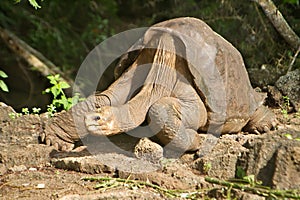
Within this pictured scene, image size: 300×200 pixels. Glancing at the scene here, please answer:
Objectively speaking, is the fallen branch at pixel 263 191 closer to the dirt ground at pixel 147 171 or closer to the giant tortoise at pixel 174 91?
the dirt ground at pixel 147 171

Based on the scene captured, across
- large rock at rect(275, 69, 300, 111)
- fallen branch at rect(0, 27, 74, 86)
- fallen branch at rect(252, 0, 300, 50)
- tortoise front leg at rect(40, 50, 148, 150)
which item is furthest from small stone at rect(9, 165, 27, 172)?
fallen branch at rect(0, 27, 74, 86)

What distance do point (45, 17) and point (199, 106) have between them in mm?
5077

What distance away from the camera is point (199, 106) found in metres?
3.81

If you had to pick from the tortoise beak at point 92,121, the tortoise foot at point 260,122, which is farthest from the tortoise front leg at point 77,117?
the tortoise foot at point 260,122

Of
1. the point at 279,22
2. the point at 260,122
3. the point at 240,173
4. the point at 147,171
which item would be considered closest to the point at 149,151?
the point at 147,171

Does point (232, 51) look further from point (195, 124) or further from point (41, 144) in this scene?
point (41, 144)

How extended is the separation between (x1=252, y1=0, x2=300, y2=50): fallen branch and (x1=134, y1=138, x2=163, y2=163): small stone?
2.51 meters

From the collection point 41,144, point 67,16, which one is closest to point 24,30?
point 67,16

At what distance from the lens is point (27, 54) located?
7.31 metres

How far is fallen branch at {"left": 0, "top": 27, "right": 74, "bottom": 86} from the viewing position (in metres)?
7.25

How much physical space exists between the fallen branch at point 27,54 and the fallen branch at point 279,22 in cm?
308

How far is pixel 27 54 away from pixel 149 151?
13.9 ft

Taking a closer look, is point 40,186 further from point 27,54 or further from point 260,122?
point 27,54

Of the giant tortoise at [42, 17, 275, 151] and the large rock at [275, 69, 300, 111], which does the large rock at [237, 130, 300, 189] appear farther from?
the large rock at [275, 69, 300, 111]
